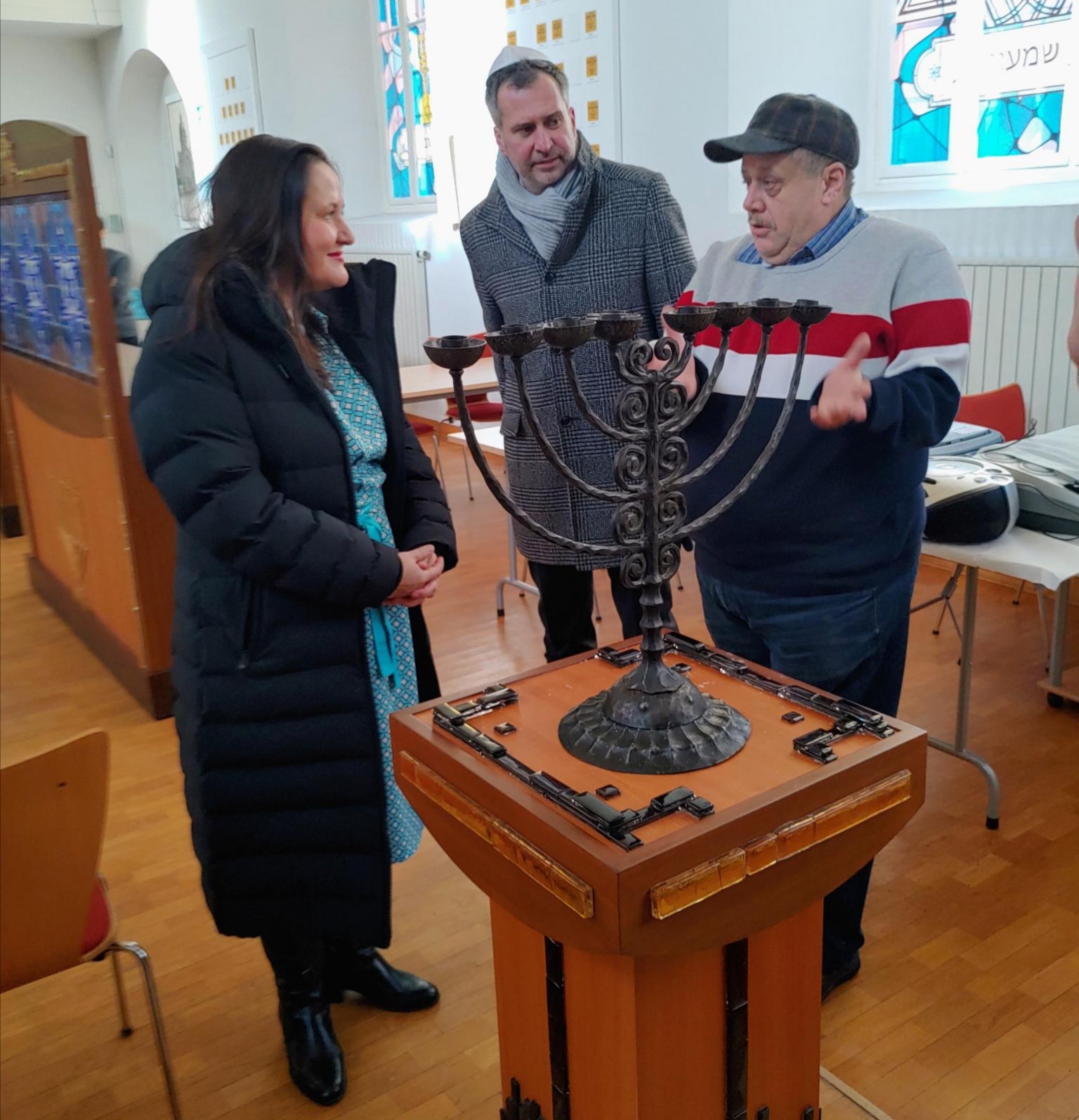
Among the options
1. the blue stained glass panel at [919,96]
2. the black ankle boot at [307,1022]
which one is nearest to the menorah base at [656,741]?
the black ankle boot at [307,1022]

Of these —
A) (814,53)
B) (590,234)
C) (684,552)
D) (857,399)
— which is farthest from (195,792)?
(814,53)

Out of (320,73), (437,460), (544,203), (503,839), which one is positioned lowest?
(437,460)

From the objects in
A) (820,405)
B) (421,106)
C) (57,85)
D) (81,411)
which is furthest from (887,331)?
(57,85)

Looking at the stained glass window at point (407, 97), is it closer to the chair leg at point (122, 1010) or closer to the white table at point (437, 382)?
the white table at point (437, 382)

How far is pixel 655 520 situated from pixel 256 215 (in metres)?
0.73

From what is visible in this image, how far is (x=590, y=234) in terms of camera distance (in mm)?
2326

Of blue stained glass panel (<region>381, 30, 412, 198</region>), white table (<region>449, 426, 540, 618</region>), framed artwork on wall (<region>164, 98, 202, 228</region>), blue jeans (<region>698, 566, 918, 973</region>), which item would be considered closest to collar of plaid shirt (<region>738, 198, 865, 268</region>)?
blue jeans (<region>698, 566, 918, 973</region>)

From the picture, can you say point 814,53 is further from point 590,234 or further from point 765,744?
point 765,744

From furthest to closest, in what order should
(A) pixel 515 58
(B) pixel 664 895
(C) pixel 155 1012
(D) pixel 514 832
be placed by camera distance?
(A) pixel 515 58 < (C) pixel 155 1012 < (D) pixel 514 832 < (B) pixel 664 895

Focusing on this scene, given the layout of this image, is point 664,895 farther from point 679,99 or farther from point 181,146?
point 181,146

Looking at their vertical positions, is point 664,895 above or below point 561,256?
below

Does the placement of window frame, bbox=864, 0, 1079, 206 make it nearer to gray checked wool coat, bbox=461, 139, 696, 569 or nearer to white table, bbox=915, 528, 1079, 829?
→ white table, bbox=915, 528, 1079, 829

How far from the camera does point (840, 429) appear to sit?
60.8 inches

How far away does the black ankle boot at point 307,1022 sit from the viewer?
179cm
